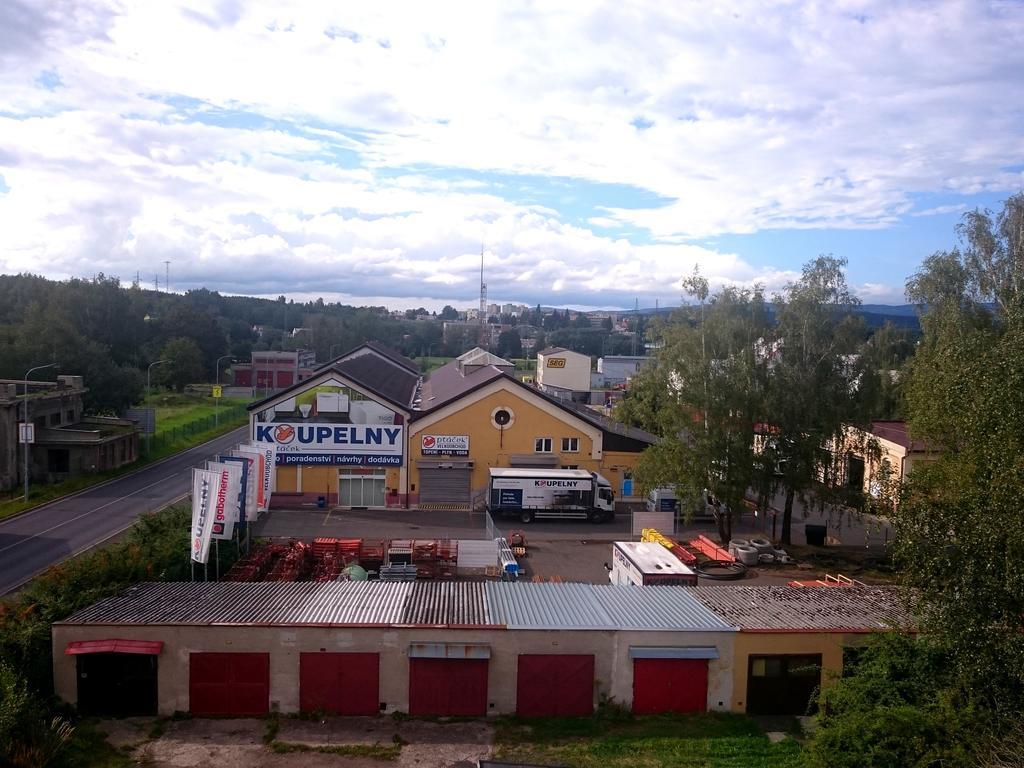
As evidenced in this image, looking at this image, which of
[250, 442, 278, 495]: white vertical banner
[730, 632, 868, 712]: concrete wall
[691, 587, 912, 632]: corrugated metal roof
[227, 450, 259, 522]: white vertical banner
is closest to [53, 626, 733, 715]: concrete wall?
[730, 632, 868, 712]: concrete wall

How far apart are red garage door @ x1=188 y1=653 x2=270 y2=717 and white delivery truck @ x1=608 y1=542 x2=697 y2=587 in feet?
29.8

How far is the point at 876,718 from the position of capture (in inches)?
462

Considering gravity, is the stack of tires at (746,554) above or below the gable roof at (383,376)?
below

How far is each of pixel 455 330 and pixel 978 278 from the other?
511ft

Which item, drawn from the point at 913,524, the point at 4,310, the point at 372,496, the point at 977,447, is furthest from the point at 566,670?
the point at 4,310

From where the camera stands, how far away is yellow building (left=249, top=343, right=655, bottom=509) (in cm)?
3378

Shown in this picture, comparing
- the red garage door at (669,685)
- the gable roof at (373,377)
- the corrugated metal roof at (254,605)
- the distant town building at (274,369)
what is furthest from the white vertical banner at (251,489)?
the distant town building at (274,369)

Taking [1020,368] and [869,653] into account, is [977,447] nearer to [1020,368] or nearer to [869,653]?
[1020,368]

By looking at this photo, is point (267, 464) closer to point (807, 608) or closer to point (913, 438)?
point (807, 608)

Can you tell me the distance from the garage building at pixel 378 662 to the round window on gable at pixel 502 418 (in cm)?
1920

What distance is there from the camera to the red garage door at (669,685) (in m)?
15.1

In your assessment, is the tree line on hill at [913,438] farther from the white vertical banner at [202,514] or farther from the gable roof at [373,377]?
the white vertical banner at [202,514]

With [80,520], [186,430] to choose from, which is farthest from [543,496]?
[186,430]

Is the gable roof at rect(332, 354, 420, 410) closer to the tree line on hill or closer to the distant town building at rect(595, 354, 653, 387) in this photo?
the tree line on hill
